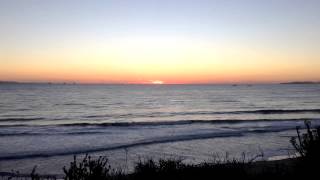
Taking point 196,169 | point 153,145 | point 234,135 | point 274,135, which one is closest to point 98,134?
point 153,145

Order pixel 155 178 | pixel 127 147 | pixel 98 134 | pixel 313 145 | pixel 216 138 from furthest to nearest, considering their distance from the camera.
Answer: pixel 98 134
pixel 216 138
pixel 127 147
pixel 313 145
pixel 155 178

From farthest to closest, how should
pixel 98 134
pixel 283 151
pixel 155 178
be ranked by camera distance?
pixel 98 134 → pixel 283 151 → pixel 155 178

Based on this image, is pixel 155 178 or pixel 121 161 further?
pixel 121 161

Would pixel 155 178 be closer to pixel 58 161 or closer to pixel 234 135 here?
pixel 58 161

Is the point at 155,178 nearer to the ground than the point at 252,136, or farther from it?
farther from it

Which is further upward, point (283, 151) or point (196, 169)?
point (196, 169)

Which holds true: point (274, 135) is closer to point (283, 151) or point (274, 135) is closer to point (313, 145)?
point (283, 151)

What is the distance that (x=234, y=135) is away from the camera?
75.8 ft

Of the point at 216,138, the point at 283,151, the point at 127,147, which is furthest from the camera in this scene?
the point at 216,138

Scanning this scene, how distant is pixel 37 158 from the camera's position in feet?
52.3

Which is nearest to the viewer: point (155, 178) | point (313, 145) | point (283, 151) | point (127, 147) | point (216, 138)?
point (155, 178)

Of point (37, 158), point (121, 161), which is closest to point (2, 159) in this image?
point (37, 158)

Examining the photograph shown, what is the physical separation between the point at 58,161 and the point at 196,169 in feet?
29.9

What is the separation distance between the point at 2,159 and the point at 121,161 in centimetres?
489
